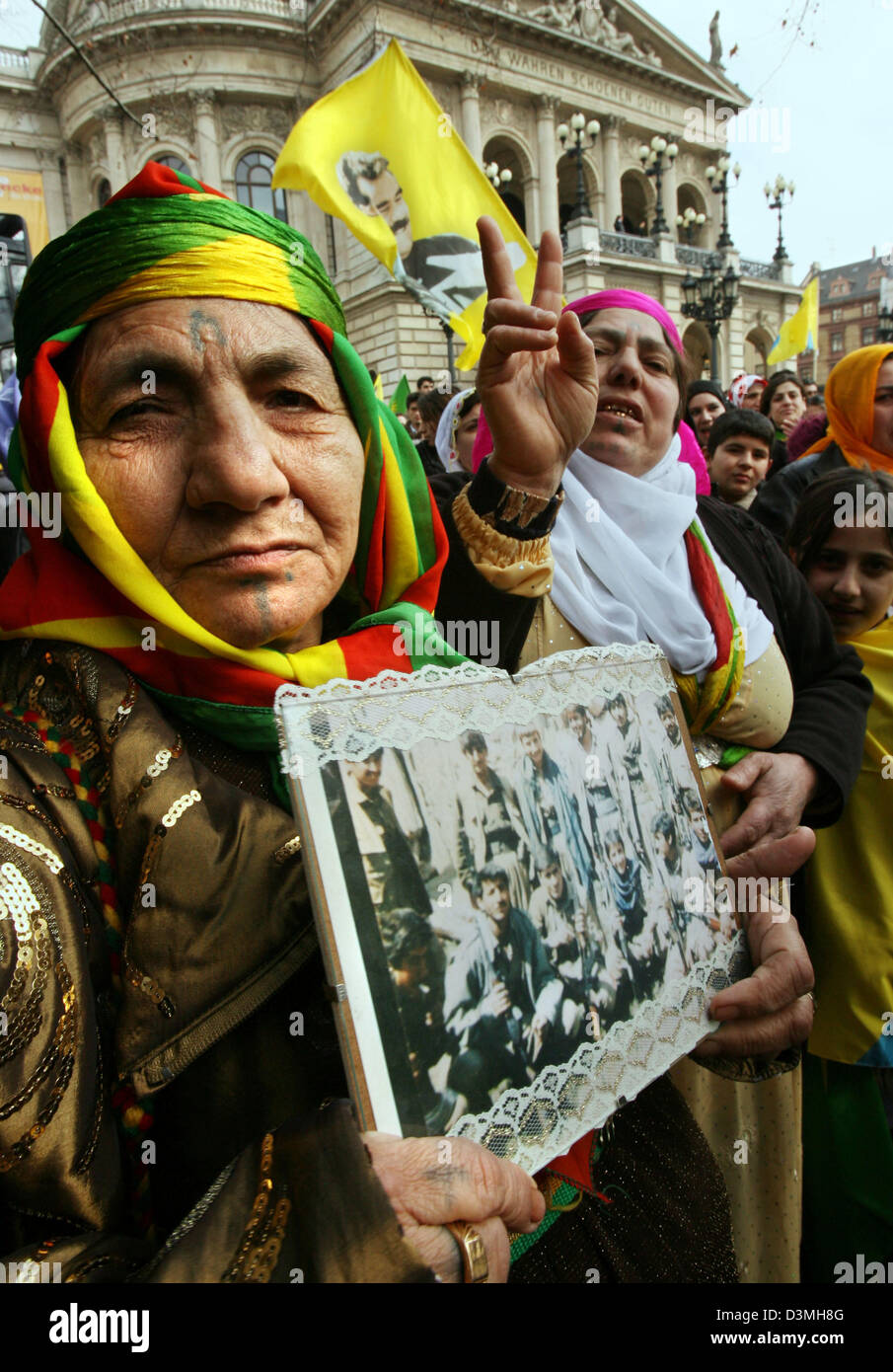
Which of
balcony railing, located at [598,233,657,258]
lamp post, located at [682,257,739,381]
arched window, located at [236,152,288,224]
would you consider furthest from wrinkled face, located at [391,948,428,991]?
arched window, located at [236,152,288,224]

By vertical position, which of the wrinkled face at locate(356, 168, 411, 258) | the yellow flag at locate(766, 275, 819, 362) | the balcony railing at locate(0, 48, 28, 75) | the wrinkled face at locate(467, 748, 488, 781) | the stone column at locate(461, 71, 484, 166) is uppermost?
the balcony railing at locate(0, 48, 28, 75)

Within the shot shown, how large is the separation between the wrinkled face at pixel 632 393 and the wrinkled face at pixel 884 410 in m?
1.84

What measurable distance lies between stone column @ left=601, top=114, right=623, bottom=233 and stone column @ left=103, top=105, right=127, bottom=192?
1608 centimetres

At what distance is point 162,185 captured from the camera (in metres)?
→ 1.05

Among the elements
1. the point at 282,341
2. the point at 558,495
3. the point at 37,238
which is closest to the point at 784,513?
the point at 558,495

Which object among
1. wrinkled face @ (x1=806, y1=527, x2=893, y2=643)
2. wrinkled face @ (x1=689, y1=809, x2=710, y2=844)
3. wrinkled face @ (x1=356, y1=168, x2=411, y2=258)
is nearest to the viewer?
wrinkled face @ (x1=689, y1=809, x2=710, y2=844)

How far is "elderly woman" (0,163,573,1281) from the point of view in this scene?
73 centimetres

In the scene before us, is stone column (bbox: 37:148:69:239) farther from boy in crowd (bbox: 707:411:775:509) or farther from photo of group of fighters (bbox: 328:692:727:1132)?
photo of group of fighters (bbox: 328:692:727:1132)

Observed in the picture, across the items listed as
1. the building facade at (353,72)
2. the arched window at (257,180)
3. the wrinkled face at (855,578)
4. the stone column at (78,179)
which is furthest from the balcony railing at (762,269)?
the wrinkled face at (855,578)

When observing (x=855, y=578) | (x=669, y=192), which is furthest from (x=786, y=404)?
(x=669, y=192)

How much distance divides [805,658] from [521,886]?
4.44 feet

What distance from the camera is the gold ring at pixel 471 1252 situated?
0.71m

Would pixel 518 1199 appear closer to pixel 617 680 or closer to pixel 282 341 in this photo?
pixel 617 680

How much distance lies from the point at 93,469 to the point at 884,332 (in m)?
15.5
